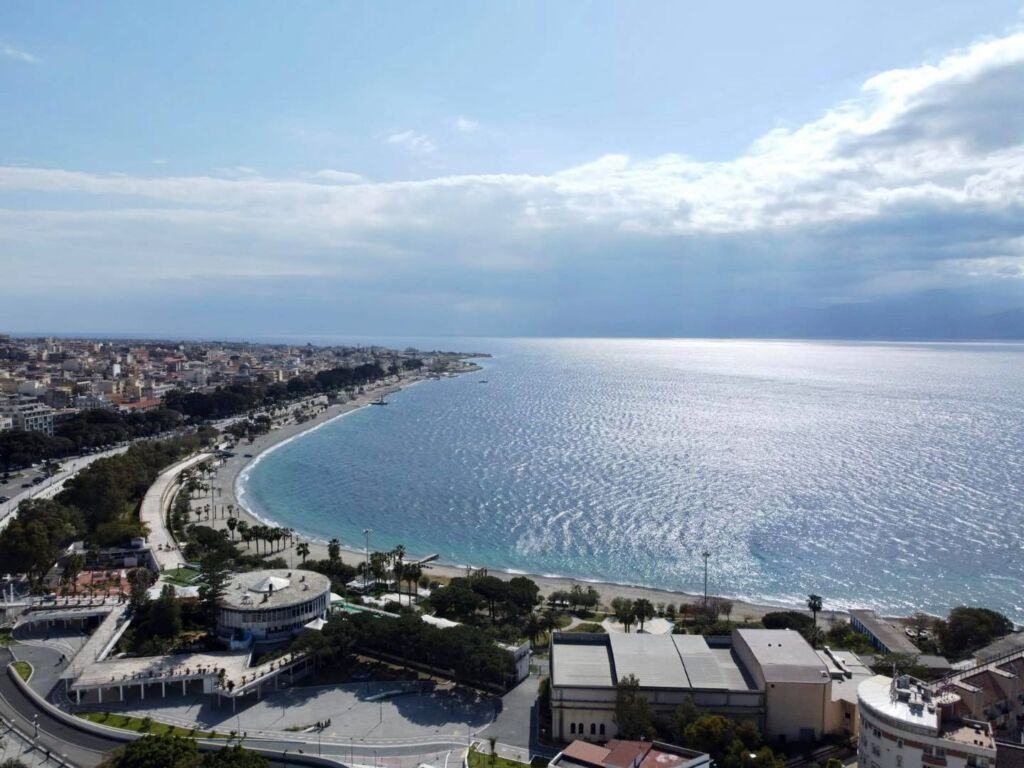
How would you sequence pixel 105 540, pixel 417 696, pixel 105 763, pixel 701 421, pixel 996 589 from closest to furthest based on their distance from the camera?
pixel 105 763 → pixel 417 696 → pixel 996 589 → pixel 105 540 → pixel 701 421

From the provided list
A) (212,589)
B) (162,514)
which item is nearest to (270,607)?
(212,589)

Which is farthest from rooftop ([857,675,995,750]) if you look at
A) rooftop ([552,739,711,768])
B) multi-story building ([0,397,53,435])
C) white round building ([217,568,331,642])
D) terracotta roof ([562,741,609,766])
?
multi-story building ([0,397,53,435])

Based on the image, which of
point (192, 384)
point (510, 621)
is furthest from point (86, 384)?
point (510, 621)

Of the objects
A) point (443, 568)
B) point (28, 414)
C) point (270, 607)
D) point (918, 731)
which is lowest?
point (443, 568)

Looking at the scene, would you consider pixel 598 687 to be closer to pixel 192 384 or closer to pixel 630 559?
pixel 630 559

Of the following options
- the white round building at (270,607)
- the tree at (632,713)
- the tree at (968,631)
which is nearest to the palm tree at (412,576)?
the white round building at (270,607)

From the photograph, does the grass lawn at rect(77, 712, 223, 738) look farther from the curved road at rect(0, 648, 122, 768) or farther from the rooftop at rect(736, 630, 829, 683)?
the rooftop at rect(736, 630, 829, 683)

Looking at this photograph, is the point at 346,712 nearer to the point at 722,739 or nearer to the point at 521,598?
the point at 521,598
